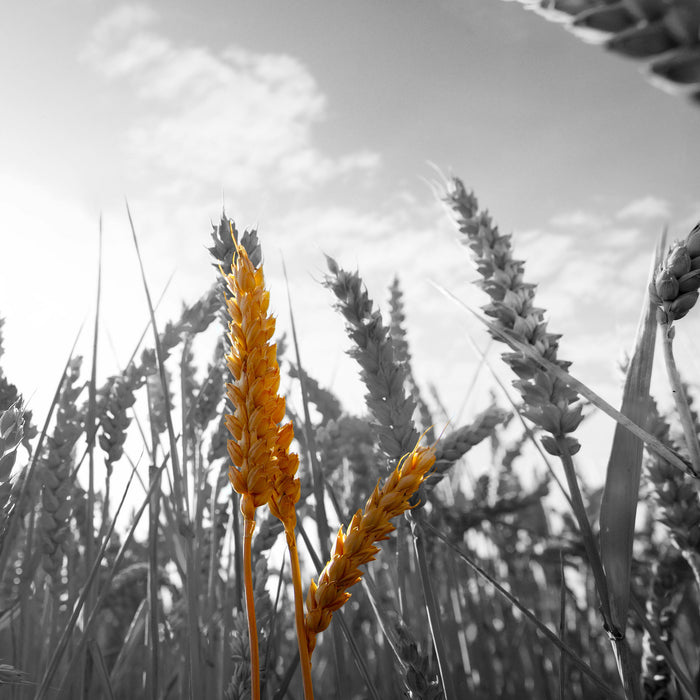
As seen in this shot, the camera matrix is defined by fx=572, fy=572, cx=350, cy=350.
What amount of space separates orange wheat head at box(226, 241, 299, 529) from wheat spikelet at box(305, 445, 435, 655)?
0.07 m

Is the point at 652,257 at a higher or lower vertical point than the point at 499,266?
lower

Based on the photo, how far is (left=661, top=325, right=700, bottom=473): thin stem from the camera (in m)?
0.65

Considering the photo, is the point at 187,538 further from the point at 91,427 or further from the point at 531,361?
the point at 531,361

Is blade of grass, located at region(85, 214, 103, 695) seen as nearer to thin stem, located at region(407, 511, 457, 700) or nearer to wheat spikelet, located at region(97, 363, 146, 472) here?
wheat spikelet, located at region(97, 363, 146, 472)

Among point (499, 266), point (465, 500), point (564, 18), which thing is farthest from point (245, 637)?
point (465, 500)

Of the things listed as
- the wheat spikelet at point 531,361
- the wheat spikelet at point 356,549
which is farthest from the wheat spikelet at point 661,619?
the wheat spikelet at point 356,549

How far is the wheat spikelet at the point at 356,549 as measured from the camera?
24.0 inches

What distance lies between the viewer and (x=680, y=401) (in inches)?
26.5

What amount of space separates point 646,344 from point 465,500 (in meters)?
2.07

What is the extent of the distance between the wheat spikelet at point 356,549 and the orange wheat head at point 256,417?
0.23 feet

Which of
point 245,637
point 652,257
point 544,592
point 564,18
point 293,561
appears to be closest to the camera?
point 564,18

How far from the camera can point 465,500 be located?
276 centimetres

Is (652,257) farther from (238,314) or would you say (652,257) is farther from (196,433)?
(196,433)

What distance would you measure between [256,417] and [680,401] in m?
0.49
